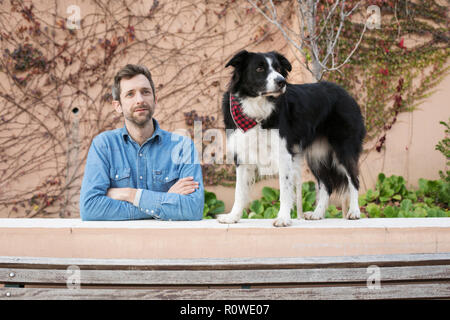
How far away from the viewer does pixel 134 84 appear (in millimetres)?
2322

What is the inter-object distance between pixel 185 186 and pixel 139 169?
12.1 inches

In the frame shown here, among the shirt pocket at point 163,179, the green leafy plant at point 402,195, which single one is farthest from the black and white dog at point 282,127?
the green leafy plant at point 402,195

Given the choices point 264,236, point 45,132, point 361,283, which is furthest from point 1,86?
point 361,283

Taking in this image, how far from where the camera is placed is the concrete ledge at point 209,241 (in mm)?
1886

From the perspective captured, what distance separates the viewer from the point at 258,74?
228cm

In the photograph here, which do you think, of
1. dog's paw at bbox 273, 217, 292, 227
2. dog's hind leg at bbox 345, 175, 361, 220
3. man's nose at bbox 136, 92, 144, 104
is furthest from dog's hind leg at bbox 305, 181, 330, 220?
man's nose at bbox 136, 92, 144, 104

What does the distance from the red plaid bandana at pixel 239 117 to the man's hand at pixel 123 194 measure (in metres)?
0.64

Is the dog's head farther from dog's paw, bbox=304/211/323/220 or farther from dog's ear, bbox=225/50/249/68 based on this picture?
dog's paw, bbox=304/211/323/220

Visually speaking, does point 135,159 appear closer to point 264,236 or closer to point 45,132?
point 264,236

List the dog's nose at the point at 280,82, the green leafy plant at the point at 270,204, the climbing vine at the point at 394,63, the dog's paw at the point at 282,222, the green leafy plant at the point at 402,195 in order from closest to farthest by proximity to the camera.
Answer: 1. the dog's paw at the point at 282,222
2. the dog's nose at the point at 280,82
3. the green leafy plant at the point at 270,204
4. the green leafy plant at the point at 402,195
5. the climbing vine at the point at 394,63

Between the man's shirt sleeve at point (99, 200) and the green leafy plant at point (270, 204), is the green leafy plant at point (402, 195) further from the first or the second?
the man's shirt sleeve at point (99, 200)

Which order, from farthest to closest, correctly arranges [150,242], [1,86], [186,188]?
[1,86] → [186,188] → [150,242]

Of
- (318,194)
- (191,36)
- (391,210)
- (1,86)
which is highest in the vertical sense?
(191,36)

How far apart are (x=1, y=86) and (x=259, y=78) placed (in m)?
3.68
